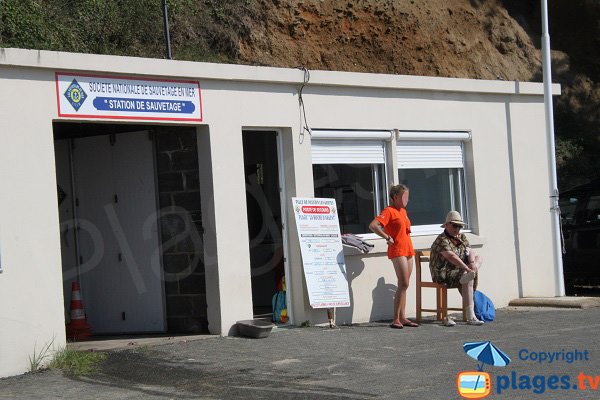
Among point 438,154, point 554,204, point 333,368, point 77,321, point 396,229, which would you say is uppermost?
point 438,154

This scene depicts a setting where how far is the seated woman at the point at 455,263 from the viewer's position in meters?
13.2

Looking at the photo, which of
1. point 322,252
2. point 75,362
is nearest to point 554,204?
point 322,252

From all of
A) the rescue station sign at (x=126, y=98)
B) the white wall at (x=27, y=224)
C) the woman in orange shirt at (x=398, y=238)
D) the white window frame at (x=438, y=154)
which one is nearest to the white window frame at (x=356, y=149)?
the white window frame at (x=438, y=154)

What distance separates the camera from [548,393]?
8.66 m

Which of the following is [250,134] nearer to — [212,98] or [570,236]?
[212,98]

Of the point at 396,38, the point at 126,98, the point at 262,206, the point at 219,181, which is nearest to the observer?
the point at 126,98

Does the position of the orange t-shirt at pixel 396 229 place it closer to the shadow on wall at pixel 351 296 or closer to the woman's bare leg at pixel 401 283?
the woman's bare leg at pixel 401 283

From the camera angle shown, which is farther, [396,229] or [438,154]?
[438,154]

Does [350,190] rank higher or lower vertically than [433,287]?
higher

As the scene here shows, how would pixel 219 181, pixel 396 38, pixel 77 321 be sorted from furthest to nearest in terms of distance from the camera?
1. pixel 396 38
2. pixel 77 321
3. pixel 219 181

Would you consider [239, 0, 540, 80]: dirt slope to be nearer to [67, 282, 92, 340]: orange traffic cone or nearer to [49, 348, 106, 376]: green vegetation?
[67, 282, 92, 340]: orange traffic cone

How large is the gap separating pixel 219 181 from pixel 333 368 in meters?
3.22

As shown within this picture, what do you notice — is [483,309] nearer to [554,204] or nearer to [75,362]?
[554,204]

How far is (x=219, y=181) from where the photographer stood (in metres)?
12.4
